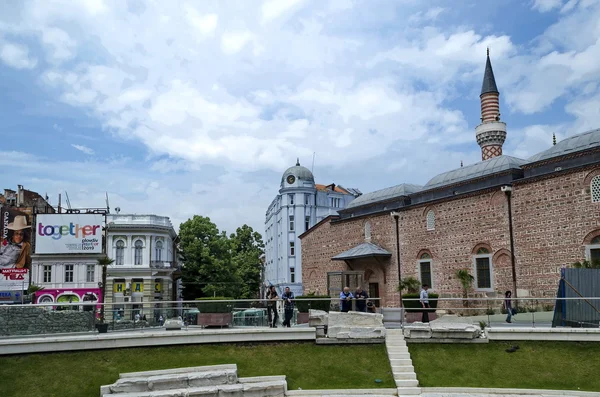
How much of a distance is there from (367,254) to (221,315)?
49.1 ft

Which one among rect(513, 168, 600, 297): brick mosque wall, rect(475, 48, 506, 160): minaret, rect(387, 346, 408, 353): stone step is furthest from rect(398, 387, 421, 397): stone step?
rect(475, 48, 506, 160): minaret

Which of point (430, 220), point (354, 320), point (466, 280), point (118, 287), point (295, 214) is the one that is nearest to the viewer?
point (354, 320)

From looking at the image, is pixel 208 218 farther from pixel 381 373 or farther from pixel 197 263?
pixel 381 373

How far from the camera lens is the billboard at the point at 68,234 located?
37.5 metres

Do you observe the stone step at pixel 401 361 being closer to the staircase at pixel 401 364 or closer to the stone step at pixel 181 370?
the staircase at pixel 401 364

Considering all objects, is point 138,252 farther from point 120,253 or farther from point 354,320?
point 354,320

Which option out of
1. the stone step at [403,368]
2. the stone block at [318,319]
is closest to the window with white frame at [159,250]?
the stone block at [318,319]

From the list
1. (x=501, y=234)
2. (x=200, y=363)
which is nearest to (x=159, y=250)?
(x=501, y=234)

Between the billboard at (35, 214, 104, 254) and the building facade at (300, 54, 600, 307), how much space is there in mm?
16122

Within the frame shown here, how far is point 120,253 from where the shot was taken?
136ft

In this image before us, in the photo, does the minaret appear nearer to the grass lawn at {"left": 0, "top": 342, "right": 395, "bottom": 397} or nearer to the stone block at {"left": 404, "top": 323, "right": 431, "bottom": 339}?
the stone block at {"left": 404, "top": 323, "right": 431, "bottom": 339}

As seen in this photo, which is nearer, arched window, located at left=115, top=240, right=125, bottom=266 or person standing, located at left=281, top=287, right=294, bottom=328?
person standing, located at left=281, top=287, right=294, bottom=328

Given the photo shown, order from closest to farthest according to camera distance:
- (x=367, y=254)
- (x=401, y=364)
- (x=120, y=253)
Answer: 1. (x=401, y=364)
2. (x=367, y=254)
3. (x=120, y=253)

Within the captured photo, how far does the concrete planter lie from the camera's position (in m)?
16.0
